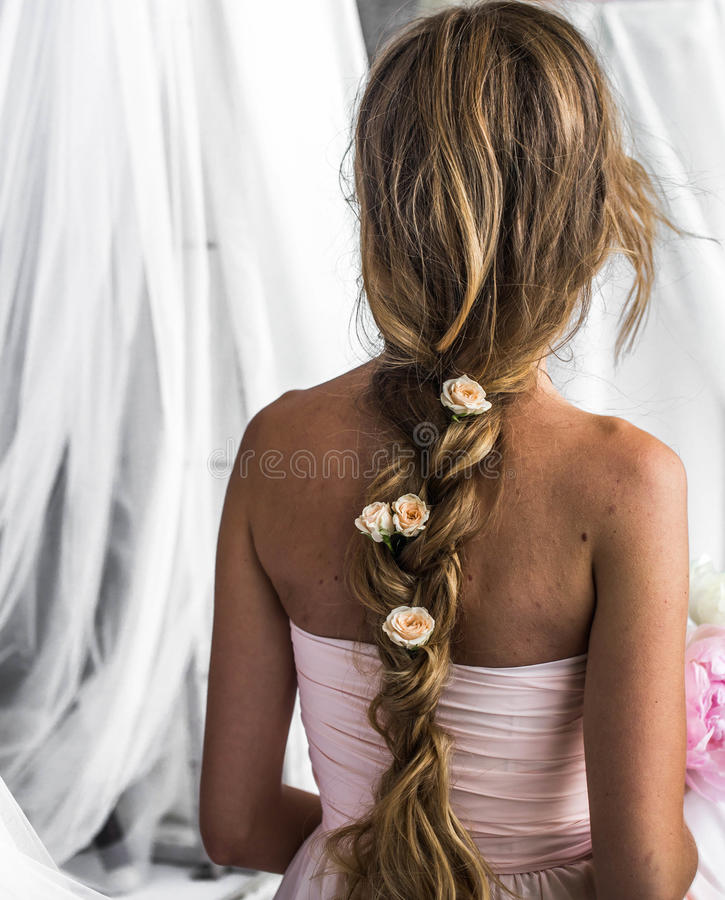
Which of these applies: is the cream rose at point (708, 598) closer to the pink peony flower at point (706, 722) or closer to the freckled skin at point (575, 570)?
the pink peony flower at point (706, 722)

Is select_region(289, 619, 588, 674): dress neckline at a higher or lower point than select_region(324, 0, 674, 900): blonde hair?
lower

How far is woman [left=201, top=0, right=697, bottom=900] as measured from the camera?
0.77m

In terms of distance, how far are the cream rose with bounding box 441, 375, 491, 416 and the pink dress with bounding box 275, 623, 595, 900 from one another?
248 mm

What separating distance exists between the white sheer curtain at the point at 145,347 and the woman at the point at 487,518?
33.2 inches

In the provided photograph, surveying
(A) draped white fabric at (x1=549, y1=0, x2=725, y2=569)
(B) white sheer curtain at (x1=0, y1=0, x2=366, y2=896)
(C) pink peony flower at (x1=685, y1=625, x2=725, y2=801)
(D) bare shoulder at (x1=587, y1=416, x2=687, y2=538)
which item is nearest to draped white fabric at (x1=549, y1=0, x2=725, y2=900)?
(A) draped white fabric at (x1=549, y1=0, x2=725, y2=569)

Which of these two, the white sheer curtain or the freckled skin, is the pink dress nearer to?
the freckled skin

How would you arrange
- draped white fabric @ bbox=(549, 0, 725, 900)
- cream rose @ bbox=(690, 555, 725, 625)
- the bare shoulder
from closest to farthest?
1. the bare shoulder
2. cream rose @ bbox=(690, 555, 725, 625)
3. draped white fabric @ bbox=(549, 0, 725, 900)

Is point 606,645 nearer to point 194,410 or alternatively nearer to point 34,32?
point 194,410

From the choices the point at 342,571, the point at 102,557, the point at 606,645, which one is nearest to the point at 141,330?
the point at 102,557

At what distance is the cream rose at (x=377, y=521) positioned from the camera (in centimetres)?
80

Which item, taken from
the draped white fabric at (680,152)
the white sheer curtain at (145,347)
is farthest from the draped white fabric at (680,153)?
the white sheer curtain at (145,347)

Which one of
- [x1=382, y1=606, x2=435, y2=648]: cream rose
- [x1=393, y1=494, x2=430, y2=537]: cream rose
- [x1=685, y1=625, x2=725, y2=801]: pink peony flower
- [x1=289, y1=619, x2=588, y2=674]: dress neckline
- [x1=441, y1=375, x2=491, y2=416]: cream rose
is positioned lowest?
[x1=685, y1=625, x2=725, y2=801]: pink peony flower

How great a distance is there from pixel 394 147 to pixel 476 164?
0.29ft

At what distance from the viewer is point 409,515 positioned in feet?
2.64
